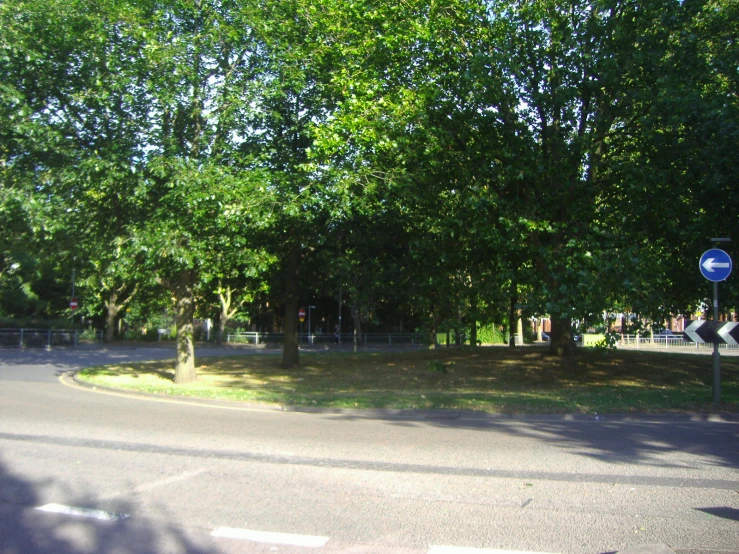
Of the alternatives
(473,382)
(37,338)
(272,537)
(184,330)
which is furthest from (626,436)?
(37,338)

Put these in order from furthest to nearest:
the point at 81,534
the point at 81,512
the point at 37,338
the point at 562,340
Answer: the point at 37,338, the point at 562,340, the point at 81,512, the point at 81,534

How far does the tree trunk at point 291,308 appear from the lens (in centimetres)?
2278

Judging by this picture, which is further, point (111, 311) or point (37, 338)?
point (111, 311)

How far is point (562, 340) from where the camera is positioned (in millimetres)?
21406

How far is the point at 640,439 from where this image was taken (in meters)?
9.83

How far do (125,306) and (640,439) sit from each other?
51.1 m

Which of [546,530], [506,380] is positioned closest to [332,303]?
[506,380]

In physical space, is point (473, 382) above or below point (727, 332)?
below

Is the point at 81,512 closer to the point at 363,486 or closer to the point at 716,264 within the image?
the point at 363,486

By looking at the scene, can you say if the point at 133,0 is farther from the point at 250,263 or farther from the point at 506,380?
the point at 506,380

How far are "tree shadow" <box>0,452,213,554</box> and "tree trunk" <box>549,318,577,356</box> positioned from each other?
16135mm

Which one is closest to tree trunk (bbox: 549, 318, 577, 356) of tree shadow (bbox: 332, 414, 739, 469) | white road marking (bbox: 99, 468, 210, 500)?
tree shadow (bbox: 332, 414, 739, 469)

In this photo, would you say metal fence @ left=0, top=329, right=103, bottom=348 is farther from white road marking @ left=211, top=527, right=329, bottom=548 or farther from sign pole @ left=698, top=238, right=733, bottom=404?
white road marking @ left=211, top=527, right=329, bottom=548

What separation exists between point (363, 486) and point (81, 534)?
2812mm
